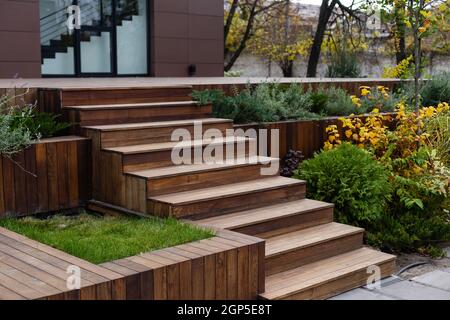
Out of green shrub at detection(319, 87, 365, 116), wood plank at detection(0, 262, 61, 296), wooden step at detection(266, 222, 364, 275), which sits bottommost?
wooden step at detection(266, 222, 364, 275)

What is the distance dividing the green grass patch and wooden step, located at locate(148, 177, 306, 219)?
0.16m

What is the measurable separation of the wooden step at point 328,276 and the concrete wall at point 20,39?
6499 mm

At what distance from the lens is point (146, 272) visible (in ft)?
11.5

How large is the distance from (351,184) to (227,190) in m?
1.32

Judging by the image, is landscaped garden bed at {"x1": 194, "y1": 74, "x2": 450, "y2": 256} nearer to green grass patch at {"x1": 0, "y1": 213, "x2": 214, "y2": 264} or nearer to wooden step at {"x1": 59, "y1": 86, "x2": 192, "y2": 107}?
wooden step at {"x1": 59, "y1": 86, "x2": 192, "y2": 107}

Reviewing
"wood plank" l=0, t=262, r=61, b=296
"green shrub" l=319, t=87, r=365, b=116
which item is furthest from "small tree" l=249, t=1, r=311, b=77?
"wood plank" l=0, t=262, r=61, b=296

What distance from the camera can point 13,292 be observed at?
3111 millimetres

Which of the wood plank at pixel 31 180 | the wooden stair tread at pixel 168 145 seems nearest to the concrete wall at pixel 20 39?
the wooden stair tread at pixel 168 145

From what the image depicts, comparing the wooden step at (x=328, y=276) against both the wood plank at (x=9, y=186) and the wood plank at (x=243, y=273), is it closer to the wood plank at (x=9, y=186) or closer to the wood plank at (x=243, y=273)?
the wood plank at (x=243, y=273)

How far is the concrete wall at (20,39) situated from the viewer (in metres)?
9.71

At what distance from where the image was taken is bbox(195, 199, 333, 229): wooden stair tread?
4778 millimetres

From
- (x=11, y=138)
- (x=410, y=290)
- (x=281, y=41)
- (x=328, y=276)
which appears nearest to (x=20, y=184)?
(x=11, y=138)
